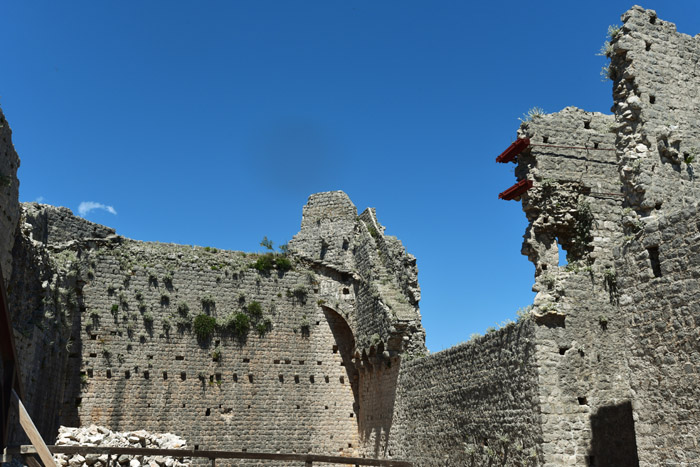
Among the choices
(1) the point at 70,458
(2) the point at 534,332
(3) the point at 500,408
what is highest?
(2) the point at 534,332

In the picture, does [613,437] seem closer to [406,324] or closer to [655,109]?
[655,109]

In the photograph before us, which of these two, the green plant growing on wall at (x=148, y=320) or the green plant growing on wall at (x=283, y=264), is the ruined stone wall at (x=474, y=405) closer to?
the green plant growing on wall at (x=283, y=264)

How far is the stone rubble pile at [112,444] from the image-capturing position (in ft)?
42.6

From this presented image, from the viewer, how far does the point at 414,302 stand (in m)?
18.4

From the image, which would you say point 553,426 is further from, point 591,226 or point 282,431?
point 282,431

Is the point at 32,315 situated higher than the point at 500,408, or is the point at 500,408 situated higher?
the point at 32,315

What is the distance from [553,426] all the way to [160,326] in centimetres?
1171

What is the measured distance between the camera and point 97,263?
18.7 meters

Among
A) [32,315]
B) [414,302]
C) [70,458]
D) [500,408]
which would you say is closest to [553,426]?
[500,408]

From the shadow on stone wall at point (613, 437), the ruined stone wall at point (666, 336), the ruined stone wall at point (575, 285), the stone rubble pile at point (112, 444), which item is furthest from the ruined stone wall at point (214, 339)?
the ruined stone wall at point (666, 336)

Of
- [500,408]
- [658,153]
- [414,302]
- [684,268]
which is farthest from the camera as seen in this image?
[414,302]

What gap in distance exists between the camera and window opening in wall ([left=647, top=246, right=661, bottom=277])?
8.52 m

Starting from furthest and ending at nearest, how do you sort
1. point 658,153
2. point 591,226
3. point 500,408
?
point 591,226 → point 500,408 → point 658,153

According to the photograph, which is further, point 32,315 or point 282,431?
point 282,431
